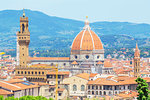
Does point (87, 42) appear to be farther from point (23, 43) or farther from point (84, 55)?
→ point (23, 43)

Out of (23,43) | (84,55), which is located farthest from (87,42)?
(23,43)

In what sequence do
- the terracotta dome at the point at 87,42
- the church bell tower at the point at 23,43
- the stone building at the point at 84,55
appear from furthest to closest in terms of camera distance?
the terracotta dome at the point at 87,42 → the stone building at the point at 84,55 → the church bell tower at the point at 23,43

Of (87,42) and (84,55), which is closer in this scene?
(84,55)

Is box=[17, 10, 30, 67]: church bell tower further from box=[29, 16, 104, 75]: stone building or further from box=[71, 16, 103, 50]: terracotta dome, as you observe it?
box=[71, 16, 103, 50]: terracotta dome

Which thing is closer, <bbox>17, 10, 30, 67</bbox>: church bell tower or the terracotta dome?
<bbox>17, 10, 30, 67</bbox>: church bell tower

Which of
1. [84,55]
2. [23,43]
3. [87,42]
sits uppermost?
[87,42]

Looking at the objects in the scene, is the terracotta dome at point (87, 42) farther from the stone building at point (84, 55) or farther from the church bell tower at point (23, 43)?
the church bell tower at point (23, 43)

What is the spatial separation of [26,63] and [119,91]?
2942 centimetres

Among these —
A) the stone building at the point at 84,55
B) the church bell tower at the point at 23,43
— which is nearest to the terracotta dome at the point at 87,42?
the stone building at the point at 84,55

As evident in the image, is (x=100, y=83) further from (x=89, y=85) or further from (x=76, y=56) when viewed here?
(x=76, y=56)

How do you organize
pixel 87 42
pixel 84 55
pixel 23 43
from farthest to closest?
pixel 87 42
pixel 84 55
pixel 23 43

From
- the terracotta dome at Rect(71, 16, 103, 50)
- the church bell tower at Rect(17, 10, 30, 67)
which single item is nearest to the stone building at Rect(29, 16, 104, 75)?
the terracotta dome at Rect(71, 16, 103, 50)

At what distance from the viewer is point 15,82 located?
308 ft

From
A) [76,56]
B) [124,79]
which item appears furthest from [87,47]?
[124,79]
